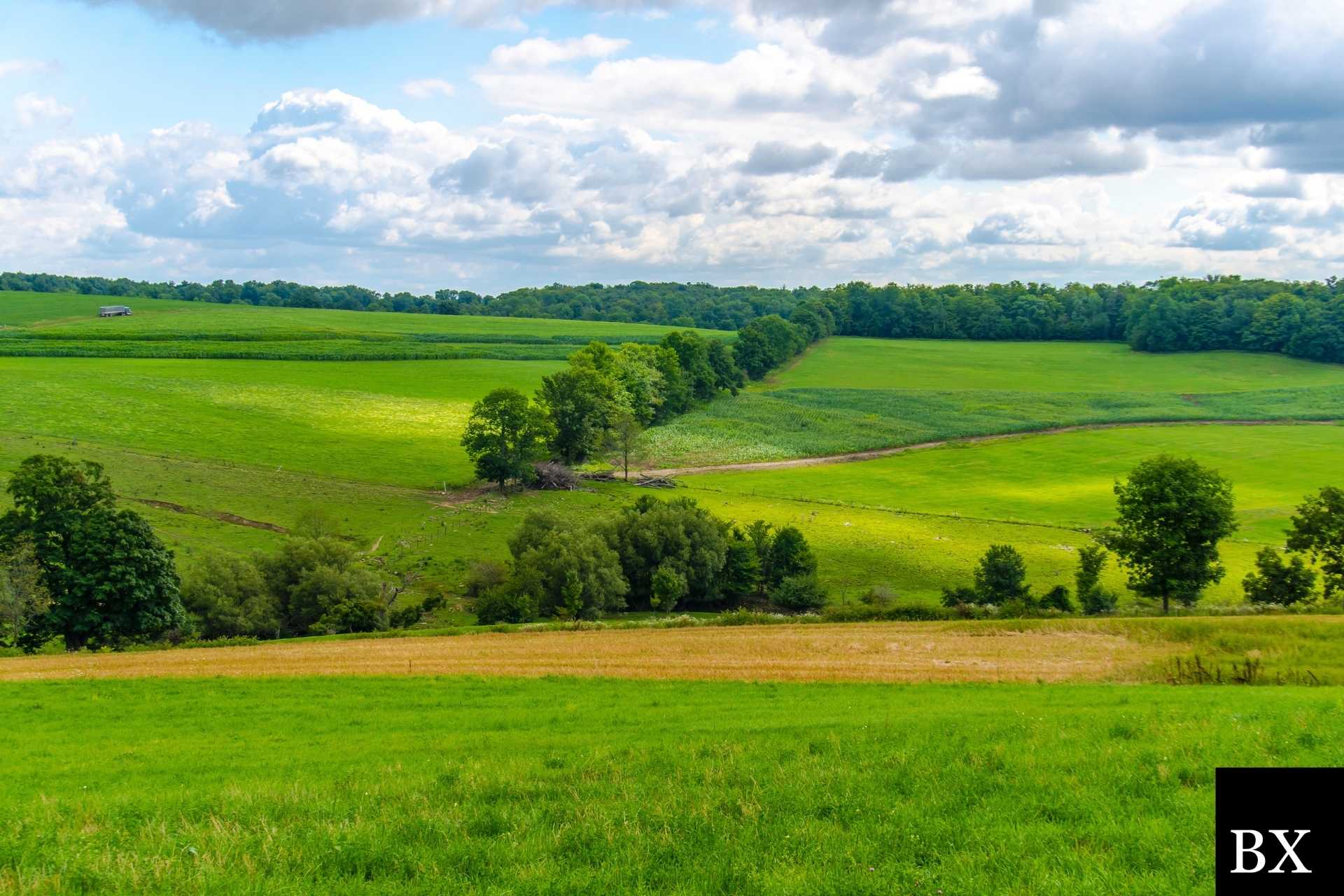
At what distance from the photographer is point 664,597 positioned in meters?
51.5

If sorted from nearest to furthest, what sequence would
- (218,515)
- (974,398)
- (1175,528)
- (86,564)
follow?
1. (86,564)
2. (1175,528)
3. (218,515)
4. (974,398)

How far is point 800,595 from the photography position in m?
51.3

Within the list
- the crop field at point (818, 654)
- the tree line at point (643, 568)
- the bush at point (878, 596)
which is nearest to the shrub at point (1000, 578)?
the bush at point (878, 596)

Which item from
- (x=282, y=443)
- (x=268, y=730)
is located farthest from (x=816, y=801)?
(x=282, y=443)

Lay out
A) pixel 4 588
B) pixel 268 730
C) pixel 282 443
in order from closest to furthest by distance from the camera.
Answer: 1. pixel 268 730
2. pixel 4 588
3. pixel 282 443

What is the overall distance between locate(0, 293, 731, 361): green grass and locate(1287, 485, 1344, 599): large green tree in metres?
124

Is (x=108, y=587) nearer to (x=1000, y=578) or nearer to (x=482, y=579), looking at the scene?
(x=482, y=579)

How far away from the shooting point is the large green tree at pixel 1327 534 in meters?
44.1

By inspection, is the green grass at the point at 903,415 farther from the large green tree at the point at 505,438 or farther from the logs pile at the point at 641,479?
the large green tree at the point at 505,438

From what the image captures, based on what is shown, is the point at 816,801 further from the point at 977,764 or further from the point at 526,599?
the point at 526,599

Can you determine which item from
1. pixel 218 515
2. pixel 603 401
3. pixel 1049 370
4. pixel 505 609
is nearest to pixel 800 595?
pixel 505 609

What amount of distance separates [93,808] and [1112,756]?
12.7 meters

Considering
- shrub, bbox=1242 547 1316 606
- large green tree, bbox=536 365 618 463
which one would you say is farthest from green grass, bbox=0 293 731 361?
shrub, bbox=1242 547 1316 606

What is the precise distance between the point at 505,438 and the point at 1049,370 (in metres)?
116
